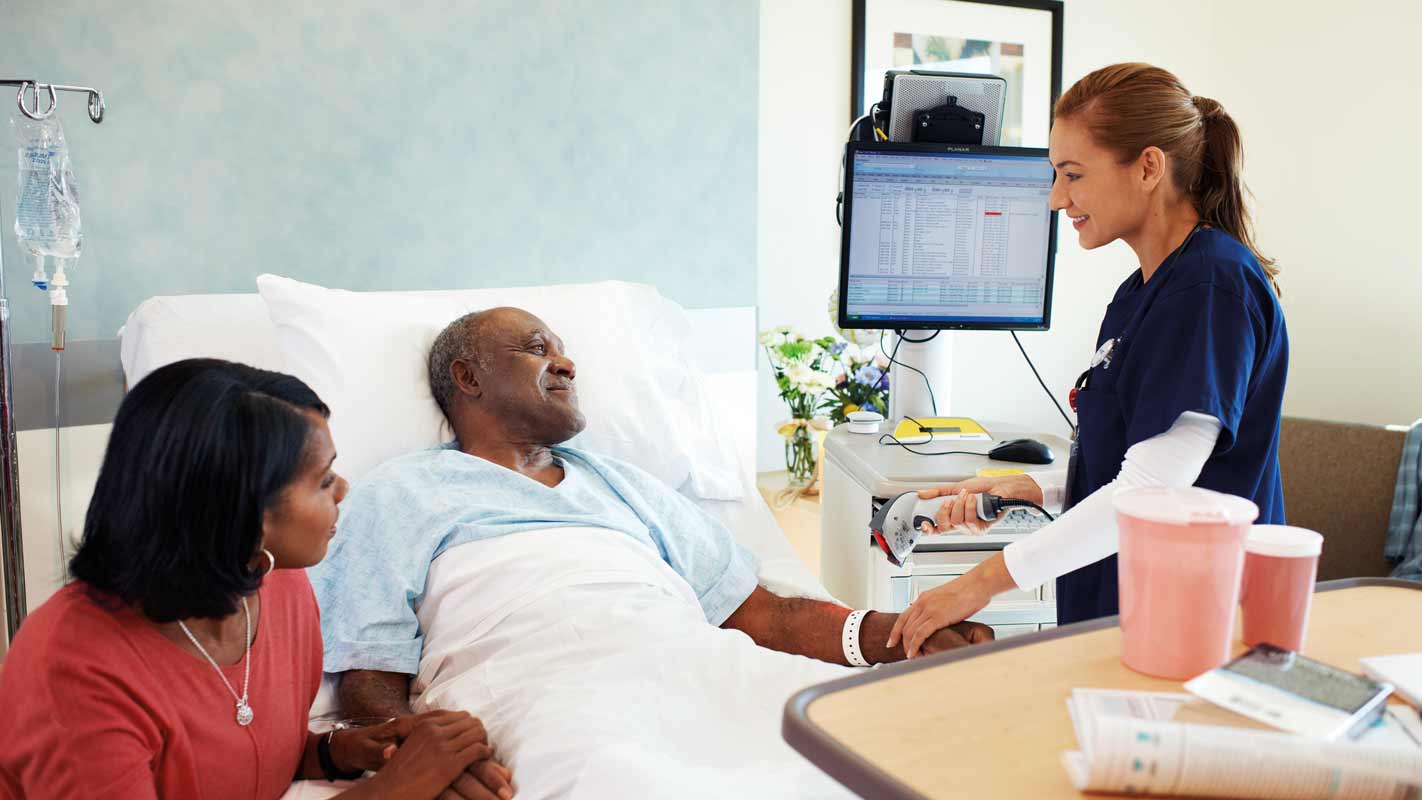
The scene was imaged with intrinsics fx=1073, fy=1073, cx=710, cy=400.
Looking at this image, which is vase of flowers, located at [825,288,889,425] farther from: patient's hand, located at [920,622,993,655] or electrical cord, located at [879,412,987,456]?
patient's hand, located at [920,622,993,655]

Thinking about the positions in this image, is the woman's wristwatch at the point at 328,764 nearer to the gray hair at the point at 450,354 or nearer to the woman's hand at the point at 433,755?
the woman's hand at the point at 433,755

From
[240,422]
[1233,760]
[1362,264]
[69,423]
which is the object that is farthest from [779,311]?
[1233,760]

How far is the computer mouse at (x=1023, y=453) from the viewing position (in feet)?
6.35

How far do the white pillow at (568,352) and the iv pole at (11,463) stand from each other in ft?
1.27

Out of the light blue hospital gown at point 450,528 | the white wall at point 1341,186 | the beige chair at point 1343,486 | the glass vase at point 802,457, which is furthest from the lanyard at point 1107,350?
the white wall at point 1341,186

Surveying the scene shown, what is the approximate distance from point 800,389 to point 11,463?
2191mm

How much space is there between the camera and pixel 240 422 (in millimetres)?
1009

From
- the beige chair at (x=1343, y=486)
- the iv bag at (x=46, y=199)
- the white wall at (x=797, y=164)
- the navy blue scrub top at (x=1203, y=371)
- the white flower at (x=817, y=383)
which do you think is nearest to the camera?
the navy blue scrub top at (x=1203, y=371)

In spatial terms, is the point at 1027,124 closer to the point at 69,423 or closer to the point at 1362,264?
the point at 1362,264

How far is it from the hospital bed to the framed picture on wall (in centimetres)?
162

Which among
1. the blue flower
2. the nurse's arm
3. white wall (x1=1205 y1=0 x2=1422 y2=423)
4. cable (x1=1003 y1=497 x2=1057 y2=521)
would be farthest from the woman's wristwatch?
white wall (x1=1205 y1=0 x2=1422 y2=423)

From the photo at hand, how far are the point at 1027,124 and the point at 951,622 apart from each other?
335 cm

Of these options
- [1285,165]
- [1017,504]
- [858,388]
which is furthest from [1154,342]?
[1285,165]

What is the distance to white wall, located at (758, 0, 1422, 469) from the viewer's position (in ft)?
11.6
